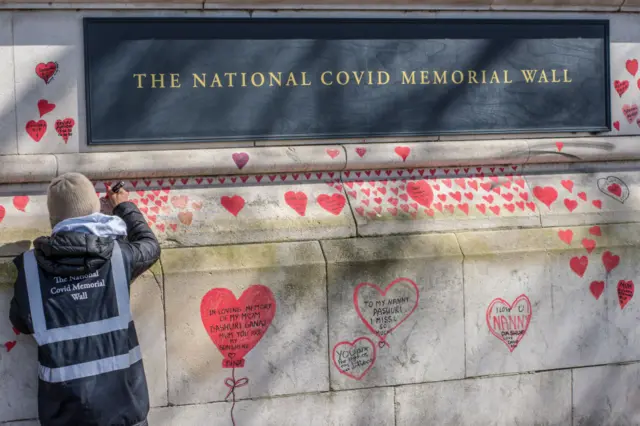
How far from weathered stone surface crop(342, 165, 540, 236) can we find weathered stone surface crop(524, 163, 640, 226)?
0.11m

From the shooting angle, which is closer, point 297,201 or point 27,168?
point 27,168

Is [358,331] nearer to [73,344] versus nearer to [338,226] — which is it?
[338,226]

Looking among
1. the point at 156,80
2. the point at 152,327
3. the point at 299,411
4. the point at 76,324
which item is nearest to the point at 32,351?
the point at 152,327

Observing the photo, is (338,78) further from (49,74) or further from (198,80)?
(49,74)

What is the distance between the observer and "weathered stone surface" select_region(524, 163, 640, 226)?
5742mm

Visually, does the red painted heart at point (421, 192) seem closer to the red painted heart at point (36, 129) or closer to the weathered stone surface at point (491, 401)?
the weathered stone surface at point (491, 401)

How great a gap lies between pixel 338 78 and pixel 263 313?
5.01 feet

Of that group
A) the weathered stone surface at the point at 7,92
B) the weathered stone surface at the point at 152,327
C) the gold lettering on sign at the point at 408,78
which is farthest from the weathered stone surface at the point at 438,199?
the weathered stone surface at the point at 7,92

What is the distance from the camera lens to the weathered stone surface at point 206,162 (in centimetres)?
505

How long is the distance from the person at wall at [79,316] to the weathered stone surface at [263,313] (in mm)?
769

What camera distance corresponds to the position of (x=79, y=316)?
404 cm

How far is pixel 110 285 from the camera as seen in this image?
4105 millimetres

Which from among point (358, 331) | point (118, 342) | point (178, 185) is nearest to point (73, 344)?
point (118, 342)

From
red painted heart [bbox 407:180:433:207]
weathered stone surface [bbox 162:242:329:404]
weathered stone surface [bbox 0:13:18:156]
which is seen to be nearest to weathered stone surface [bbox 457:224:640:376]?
red painted heart [bbox 407:180:433:207]
